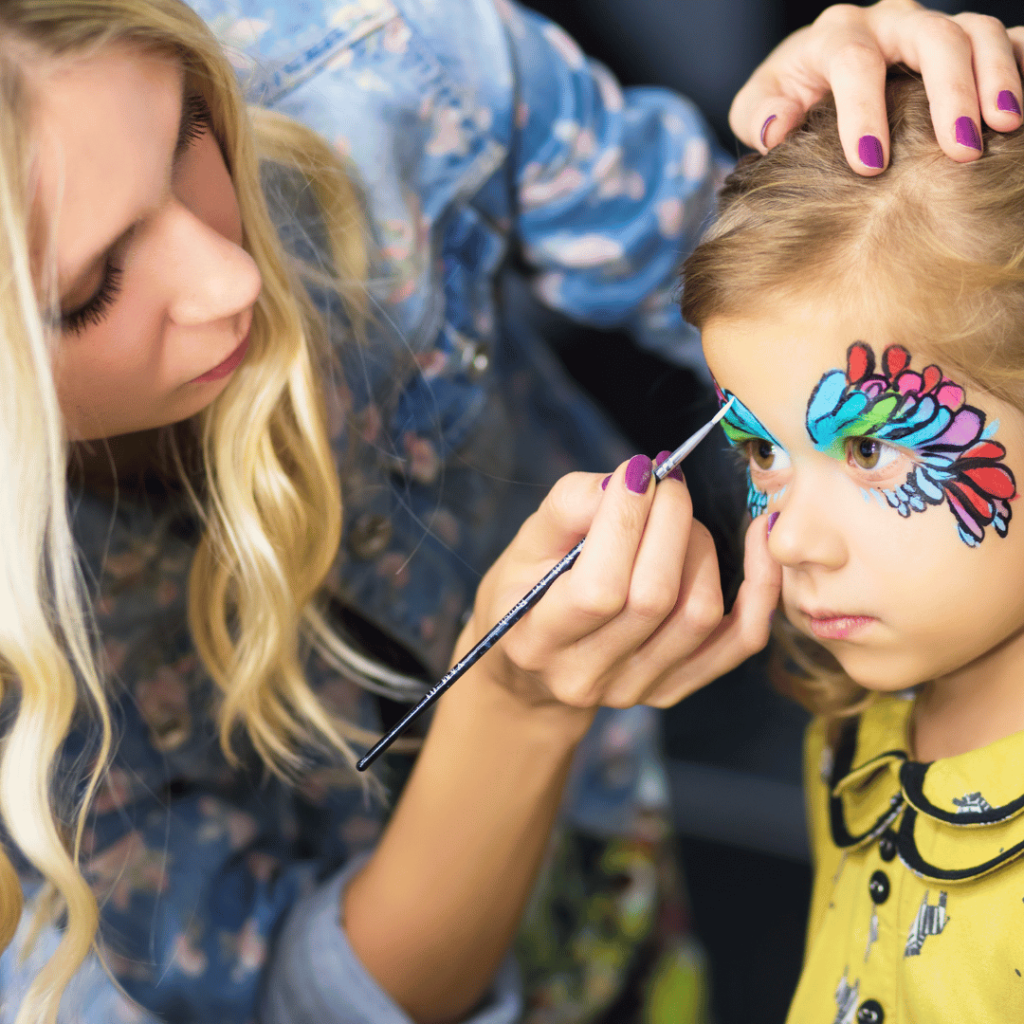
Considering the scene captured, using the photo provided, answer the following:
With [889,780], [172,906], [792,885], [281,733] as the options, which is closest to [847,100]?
[889,780]

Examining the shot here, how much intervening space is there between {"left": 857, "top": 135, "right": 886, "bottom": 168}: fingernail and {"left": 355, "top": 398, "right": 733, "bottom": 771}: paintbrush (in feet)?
0.49

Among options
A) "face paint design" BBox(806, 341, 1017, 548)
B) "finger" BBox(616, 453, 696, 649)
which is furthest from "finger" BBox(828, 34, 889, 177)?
"finger" BBox(616, 453, 696, 649)

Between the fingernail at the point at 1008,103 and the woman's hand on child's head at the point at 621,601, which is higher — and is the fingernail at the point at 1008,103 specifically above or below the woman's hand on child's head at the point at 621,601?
above

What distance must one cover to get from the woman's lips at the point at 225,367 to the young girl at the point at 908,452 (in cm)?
29

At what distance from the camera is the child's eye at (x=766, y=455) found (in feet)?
2.08

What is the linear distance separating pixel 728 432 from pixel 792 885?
1.10 meters

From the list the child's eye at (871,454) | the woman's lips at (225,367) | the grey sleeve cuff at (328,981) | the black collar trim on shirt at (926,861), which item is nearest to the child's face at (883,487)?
the child's eye at (871,454)

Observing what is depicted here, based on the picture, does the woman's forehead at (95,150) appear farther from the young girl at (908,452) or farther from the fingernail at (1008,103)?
the fingernail at (1008,103)

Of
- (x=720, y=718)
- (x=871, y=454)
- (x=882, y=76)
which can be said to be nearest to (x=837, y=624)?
(x=871, y=454)

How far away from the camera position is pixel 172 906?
843 millimetres

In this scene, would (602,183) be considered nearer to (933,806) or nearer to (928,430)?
(928,430)

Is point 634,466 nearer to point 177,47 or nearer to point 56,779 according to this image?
point 177,47


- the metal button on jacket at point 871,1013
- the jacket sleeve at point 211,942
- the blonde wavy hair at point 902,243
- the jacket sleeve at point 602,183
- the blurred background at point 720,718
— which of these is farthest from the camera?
the blurred background at point 720,718

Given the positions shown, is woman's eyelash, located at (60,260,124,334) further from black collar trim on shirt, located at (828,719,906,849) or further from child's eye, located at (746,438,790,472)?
black collar trim on shirt, located at (828,719,906,849)
